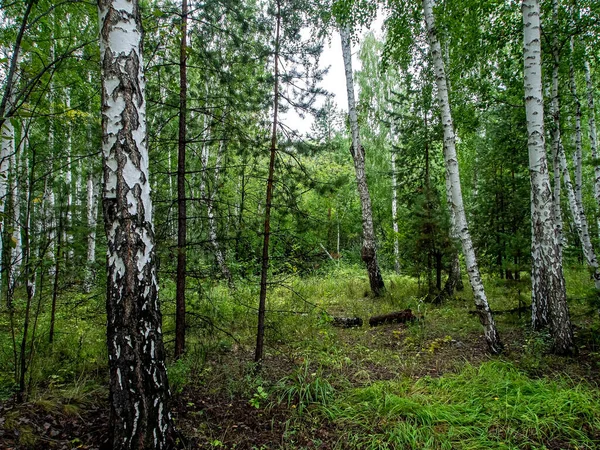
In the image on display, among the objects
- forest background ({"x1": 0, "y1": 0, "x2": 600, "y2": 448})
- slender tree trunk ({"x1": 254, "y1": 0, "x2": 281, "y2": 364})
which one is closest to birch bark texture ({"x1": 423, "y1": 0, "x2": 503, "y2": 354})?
forest background ({"x1": 0, "y1": 0, "x2": 600, "y2": 448})

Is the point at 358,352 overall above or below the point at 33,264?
below

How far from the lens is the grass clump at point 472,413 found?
9.72ft

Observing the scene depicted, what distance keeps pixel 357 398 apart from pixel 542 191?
12.5 feet

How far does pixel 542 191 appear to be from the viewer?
15.3 feet

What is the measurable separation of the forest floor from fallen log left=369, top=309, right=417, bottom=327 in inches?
39.3

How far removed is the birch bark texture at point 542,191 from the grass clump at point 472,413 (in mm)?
1041

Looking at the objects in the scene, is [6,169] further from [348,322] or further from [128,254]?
[348,322]

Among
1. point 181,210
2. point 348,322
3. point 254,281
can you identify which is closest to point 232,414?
point 254,281

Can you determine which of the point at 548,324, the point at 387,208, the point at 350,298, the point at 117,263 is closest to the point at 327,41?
the point at 350,298

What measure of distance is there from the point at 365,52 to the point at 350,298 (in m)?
14.9

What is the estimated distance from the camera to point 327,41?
9898 mm

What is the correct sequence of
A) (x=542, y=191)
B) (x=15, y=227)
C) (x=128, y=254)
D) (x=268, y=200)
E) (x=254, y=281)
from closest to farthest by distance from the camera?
(x=128, y=254) < (x=15, y=227) < (x=268, y=200) < (x=542, y=191) < (x=254, y=281)

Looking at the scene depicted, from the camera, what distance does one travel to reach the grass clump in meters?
2.96

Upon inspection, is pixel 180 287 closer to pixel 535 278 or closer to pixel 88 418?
pixel 88 418
